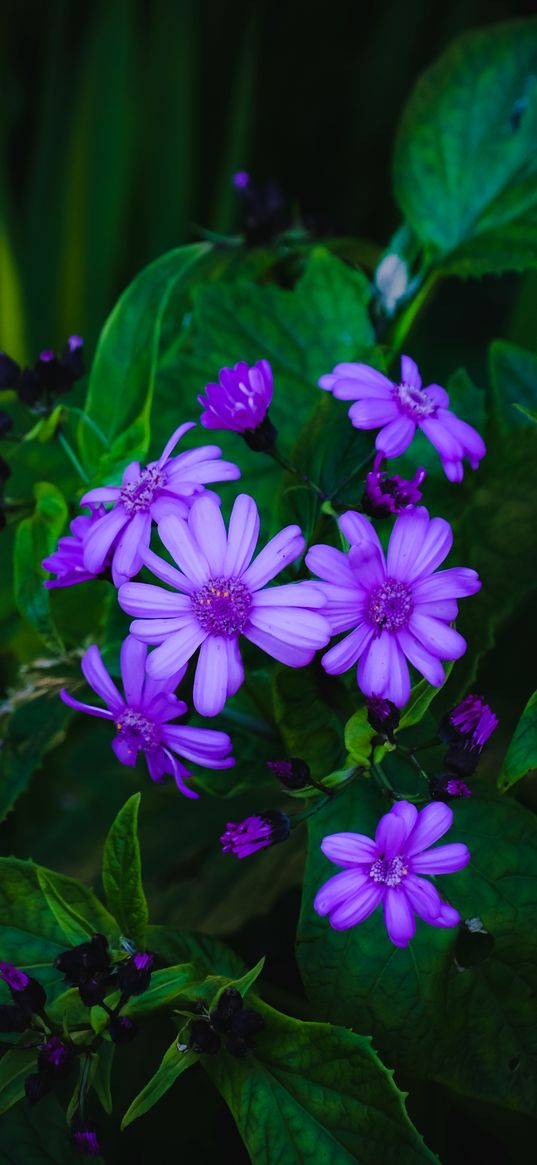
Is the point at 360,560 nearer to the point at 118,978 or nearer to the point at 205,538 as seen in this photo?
the point at 205,538

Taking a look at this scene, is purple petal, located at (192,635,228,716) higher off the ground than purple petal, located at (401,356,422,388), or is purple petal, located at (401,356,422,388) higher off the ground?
purple petal, located at (401,356,422,388)

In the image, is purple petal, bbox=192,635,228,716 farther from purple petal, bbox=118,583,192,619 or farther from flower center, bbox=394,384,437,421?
flower center, bbox=394,384,437,421

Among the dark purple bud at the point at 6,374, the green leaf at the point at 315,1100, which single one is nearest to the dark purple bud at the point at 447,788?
the green leaf at the point at 315,1100

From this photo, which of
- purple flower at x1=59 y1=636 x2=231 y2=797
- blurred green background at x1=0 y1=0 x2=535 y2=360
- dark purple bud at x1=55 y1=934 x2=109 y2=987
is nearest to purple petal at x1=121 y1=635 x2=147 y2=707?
purple flower at x1=59 y1=636 x2=231 y2=797

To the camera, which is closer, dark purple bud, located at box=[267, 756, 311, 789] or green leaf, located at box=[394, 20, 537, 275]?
dark purple bud, located at box=[267, 756, 311, 789]

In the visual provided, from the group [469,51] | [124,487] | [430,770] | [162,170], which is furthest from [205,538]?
[162,170]

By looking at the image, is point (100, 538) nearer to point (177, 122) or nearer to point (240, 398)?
point (240, 398)
